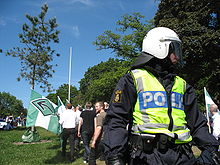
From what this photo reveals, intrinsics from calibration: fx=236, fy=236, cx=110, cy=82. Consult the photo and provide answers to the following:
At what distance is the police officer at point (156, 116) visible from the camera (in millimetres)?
1930

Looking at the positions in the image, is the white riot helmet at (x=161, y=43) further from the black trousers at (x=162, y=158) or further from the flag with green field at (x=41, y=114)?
the flag with green field at (x=41, y=114)

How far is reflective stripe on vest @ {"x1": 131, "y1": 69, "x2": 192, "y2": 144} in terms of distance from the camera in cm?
198

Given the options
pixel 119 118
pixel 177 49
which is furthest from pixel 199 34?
pixel 119 118

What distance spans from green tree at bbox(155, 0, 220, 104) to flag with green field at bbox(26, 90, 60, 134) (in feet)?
29.9

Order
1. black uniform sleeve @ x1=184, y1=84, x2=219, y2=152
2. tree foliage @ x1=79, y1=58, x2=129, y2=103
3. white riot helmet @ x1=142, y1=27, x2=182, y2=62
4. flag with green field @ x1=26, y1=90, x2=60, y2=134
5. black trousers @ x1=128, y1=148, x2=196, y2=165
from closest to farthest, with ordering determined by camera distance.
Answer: black trousers @ x1=128, y1=148, x2=196, y2=165, black uniform sleeve @ x1=184, y1=84, x2=219, y2=152, white riot helmet @ x1=142, y1=27, x2=182, y2=62, flag with green field @ x1=26, y1=90, x2=60, y2=134, tree foliage @ x1=79, y1=58, x2=129, y2=103

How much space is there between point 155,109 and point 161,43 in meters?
0.67

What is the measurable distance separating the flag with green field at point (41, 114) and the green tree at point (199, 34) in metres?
9.11

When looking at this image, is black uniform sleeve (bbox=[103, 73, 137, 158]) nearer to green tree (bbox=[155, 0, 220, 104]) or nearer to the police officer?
the police officer

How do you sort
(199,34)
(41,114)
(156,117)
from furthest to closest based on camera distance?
1. (199,34)
2. (41,114)
3. (156,117)

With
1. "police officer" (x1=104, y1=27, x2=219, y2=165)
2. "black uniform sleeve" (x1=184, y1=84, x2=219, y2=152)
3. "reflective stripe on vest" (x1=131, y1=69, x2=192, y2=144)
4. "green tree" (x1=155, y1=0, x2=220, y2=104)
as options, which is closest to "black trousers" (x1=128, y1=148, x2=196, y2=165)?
"police officer" (x1=104, y1=27, x2=219, y2=165)

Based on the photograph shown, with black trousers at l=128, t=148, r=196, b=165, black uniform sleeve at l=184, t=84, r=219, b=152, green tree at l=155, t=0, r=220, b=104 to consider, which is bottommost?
black trousers at l=128, t=148, r=196, b=165

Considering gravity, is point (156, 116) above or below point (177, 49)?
below

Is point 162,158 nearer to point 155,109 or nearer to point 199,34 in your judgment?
point 155,109

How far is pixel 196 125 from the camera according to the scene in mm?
2248
